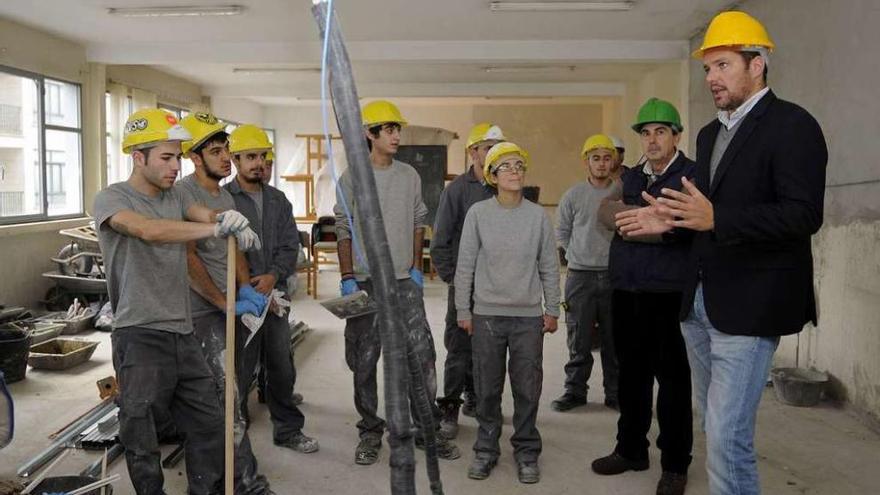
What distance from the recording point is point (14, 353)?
469 centimetres

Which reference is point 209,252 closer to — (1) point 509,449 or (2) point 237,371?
(2) point 237,371

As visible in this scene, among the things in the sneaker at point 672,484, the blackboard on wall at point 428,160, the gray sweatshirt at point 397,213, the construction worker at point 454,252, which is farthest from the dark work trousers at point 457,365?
the blackboard on wall at point 428,160

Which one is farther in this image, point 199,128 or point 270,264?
point 270,264

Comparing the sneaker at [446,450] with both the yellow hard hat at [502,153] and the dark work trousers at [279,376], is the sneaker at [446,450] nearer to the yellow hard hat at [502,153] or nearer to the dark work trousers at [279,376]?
the dark work trousers at [279,376]

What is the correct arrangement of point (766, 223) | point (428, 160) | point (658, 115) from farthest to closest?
point (428, 160), point (658, 115), point (766, 223)

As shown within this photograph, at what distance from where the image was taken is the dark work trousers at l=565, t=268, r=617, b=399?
13.4 ft

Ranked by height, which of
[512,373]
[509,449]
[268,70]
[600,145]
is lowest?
[509,449]

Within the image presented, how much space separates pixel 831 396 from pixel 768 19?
8.99 feet

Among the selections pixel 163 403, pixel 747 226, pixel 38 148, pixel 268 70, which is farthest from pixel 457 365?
pixel 268 70

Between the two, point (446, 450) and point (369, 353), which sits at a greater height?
point (369, 353)

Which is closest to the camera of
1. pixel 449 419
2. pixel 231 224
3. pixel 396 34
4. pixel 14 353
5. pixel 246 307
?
pixel 231 224

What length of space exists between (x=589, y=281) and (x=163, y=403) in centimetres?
239

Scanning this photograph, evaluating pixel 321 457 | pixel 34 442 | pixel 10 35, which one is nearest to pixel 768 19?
pixel 321 457

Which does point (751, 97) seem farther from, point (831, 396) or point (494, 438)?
point (831, 396)
